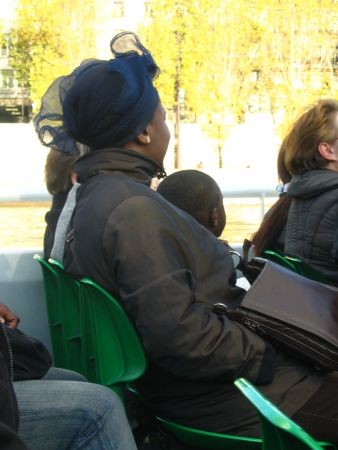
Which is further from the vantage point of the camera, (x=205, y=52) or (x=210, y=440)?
(x=205, y=52)

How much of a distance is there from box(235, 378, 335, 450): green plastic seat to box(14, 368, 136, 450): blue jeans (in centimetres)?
82

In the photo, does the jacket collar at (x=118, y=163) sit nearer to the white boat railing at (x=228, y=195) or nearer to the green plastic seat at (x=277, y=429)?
the green plastic seat at (x=277, y=429)

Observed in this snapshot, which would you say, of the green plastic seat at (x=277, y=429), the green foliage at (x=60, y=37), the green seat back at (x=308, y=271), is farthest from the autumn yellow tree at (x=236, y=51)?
the green plastic seat at (x=277, y=429)

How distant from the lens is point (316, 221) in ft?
12.1

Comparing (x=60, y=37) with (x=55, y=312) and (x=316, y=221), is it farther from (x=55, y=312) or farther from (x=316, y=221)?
(x=55, y=312)

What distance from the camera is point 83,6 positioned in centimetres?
4128

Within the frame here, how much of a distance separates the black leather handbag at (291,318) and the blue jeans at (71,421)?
17.8 inches

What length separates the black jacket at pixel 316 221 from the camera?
143 inches

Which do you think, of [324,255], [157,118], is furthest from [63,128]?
[324,255]

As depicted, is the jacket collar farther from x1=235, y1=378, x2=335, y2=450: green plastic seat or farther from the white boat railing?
the white boat railing

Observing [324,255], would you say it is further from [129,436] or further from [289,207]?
[129,436]

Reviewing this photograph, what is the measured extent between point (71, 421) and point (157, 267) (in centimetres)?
48

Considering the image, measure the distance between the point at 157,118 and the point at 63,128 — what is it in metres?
0.37

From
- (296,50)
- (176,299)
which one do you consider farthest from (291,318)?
(296,50)
